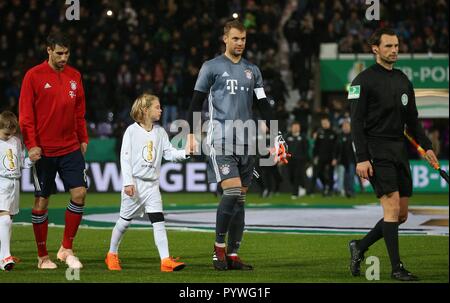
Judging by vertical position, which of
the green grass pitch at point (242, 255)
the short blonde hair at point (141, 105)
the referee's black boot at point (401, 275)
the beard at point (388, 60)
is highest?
the beard at point (388, 60)

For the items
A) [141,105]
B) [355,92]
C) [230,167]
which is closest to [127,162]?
[141,105]

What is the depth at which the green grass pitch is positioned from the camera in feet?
32.0

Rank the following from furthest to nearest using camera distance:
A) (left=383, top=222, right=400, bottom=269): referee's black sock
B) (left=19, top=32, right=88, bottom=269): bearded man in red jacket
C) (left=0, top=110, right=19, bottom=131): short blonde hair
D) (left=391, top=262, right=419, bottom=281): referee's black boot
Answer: (left=0, top=110, right=19, bottom=131): short blonde hair < (left=19, top=32, right=88, bottom=269): bearded man in red jacket < (left=383, top=222, right=400, bottom=269): referee's black sock < (left=391, top=262, right=419, bottom=281): referee's black boot

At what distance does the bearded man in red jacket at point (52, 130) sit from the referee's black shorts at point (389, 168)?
10.9 feet

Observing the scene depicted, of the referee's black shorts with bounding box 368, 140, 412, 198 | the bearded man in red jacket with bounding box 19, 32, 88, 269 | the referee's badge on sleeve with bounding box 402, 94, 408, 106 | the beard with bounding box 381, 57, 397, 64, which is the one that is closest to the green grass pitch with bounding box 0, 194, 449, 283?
the bearded man in red jacket with bounding box 19, 32, 88, 269

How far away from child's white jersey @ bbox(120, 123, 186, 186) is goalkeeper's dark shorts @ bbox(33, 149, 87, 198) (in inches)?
25.7

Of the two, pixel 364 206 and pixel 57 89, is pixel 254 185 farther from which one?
pixel 57 89

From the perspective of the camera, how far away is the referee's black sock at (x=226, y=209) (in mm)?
10547

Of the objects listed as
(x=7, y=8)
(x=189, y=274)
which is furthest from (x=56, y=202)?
(x=189, y=274)

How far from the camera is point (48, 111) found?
35.8 feet

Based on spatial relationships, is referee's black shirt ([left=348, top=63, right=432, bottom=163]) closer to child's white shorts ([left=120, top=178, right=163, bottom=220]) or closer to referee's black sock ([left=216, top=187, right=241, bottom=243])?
referee's black sock ([left=216, top=187, right=241, bottom=243])

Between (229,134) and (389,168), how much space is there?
186 cm

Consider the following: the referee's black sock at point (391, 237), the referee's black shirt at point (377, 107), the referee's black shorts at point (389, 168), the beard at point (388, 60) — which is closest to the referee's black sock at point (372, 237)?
the referee's black sock at point (391, 237)

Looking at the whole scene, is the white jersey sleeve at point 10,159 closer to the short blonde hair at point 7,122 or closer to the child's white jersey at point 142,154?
the short blonde hair at point 7,122
